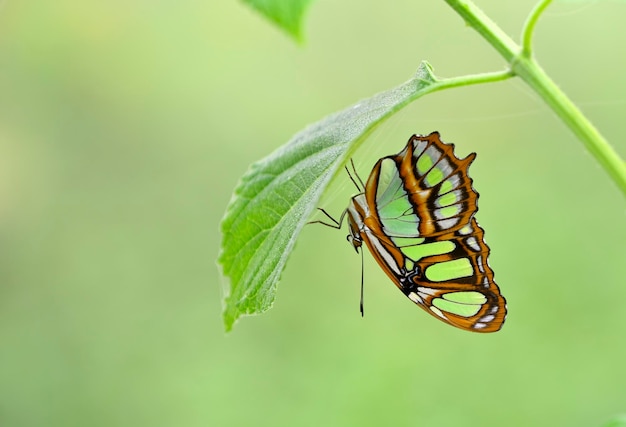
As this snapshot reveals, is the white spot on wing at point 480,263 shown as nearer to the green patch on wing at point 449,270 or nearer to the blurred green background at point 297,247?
the green patch on wing at point 449,270

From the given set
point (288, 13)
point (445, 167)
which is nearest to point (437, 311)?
point (445, 167)

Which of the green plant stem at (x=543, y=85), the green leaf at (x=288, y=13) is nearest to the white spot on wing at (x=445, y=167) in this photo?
the green plant stem at (x=543, y=85)

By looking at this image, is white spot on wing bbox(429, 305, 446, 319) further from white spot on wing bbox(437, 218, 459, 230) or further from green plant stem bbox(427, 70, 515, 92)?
green plant stem bbox(427, 70, 515, 92)

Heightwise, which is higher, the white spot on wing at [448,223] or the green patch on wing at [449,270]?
the white spot on wing at [448,223]

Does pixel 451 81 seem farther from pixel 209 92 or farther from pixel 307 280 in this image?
pixel 209 92

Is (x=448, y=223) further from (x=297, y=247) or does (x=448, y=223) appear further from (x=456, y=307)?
(x=297, y=247)

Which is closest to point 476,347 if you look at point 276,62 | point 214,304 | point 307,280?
point 307,280

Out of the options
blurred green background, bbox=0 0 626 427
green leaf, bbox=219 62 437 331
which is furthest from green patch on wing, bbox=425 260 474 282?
blurred green background, bbox=0 0 626 427
